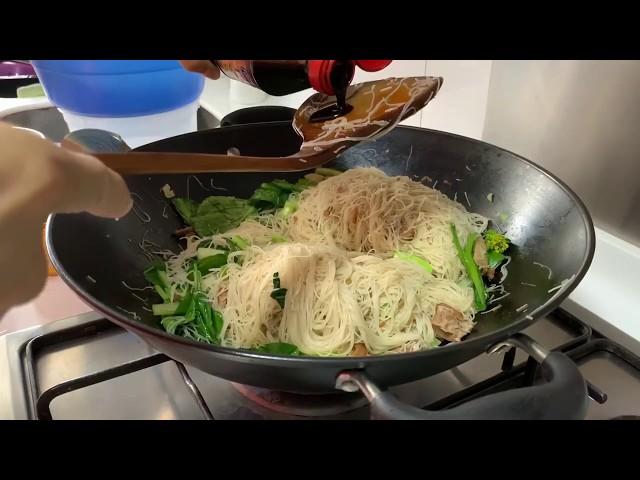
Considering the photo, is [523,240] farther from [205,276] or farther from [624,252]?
[205,276]

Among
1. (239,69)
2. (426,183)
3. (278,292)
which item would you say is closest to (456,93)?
(426,183)

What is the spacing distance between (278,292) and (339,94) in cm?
35

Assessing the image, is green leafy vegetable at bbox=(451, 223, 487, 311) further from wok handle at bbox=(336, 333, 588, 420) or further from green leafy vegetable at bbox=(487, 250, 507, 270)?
wok handle at bbox=(336, 333, 588, 420)

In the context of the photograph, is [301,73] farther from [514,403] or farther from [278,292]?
[514,403]

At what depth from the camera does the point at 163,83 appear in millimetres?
1405

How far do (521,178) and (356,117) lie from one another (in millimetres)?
308

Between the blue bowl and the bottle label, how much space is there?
0.43 m

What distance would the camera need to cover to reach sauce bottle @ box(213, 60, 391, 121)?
872 mm

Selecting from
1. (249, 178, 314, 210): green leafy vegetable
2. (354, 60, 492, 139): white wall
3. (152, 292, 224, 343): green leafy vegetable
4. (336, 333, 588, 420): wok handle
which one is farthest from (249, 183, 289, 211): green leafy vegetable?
(336, 333, 588, 420): wok handle

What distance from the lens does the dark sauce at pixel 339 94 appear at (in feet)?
2.89

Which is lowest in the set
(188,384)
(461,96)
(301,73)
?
(188,384)

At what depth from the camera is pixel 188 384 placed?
0.82 m

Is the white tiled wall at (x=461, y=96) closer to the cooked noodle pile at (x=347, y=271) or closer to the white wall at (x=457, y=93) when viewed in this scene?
the white wall at (x=457, y=93)

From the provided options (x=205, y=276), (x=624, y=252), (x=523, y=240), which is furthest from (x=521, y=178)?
(x=205, y=276)
